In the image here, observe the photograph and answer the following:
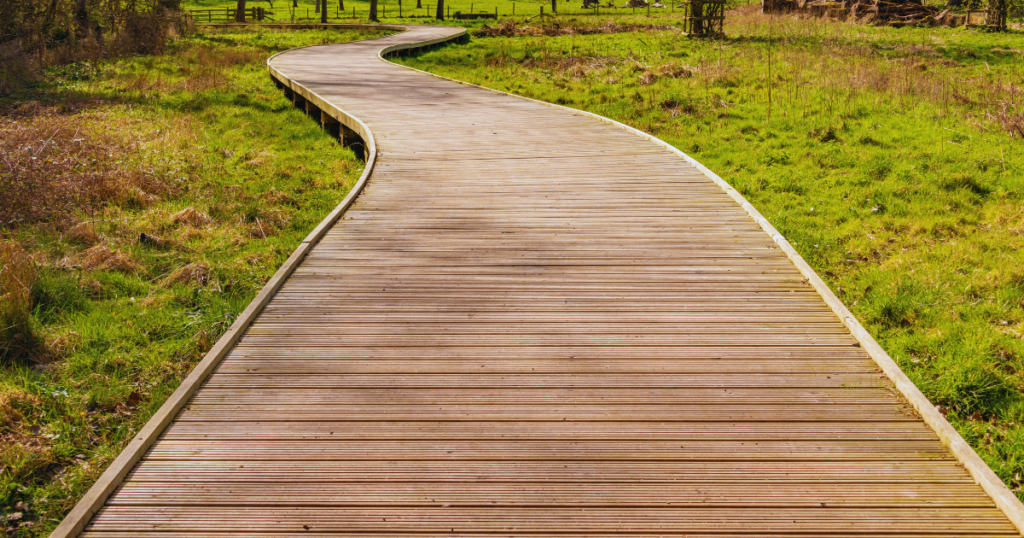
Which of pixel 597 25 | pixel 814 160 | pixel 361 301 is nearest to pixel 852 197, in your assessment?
pixel 814 160

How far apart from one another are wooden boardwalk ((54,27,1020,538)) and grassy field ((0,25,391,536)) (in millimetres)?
802

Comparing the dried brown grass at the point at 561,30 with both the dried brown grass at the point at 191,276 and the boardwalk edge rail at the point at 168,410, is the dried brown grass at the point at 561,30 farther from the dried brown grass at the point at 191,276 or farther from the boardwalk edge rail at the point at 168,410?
the dried brown grass at the point at 191,276

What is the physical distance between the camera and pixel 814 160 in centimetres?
1020

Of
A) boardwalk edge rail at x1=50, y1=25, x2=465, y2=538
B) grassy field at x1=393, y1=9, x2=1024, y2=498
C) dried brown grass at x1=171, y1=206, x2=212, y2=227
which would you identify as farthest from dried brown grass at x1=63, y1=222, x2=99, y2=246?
grassy field at x1=393, y1=9, x2=1024, y2=498

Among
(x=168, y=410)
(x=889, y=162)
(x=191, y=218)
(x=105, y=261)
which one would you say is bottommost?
(x=168, y=410)

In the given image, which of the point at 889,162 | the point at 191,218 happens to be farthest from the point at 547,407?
the point at 889,162

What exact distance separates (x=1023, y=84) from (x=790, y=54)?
610 centimetres

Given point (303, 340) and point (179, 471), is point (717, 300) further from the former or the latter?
point (179, 471)

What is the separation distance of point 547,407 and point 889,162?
25.7ft

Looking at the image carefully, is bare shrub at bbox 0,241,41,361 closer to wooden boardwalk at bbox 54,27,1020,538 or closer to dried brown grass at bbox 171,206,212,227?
wooden boardwalk at bbox 54,27,1020,538

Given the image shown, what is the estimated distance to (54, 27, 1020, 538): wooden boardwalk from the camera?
3.22 meters

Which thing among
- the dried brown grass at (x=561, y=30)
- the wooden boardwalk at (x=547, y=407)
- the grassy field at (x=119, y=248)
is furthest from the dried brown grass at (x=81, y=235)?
the dried brown grass at (x=561, y=30)

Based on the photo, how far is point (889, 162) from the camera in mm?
9727

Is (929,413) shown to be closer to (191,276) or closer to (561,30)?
(191,276)
